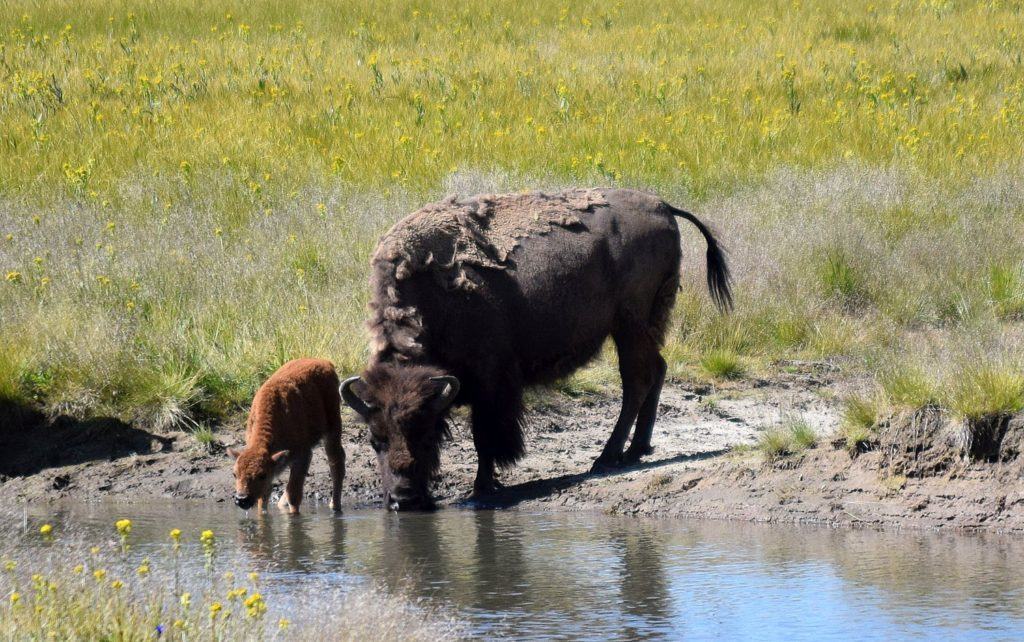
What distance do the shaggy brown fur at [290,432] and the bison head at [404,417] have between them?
0.91 feet

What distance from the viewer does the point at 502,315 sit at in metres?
8.42

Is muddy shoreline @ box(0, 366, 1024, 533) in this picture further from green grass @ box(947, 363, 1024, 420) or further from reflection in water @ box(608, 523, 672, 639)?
reflection in water @ box(608, 523, 672, 639)

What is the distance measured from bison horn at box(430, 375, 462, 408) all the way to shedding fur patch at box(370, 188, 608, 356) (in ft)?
0.94

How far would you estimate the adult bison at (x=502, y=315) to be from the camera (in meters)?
8.02

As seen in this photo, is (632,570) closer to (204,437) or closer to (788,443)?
(788,443)

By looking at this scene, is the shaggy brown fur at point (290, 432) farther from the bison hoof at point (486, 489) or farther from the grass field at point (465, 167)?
the grass field at point (465, 167)

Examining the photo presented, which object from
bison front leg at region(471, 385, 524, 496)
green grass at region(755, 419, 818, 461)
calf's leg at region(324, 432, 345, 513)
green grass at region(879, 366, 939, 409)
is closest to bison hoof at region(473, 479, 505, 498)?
bison front leg at region(471, 385, 524, 496)

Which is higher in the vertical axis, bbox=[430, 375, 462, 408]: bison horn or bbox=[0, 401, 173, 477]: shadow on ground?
bbox=[430, 375, 462, 408]: bison horn

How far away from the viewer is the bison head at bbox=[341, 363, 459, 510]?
7.93 m

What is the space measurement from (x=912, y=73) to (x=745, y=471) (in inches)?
468

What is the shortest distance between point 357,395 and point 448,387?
0.59m

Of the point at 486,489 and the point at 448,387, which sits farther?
the point at 486,489

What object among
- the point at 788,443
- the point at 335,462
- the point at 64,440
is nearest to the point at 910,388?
the point at 788,443

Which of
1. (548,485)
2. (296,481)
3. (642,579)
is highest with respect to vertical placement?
(296,481)
